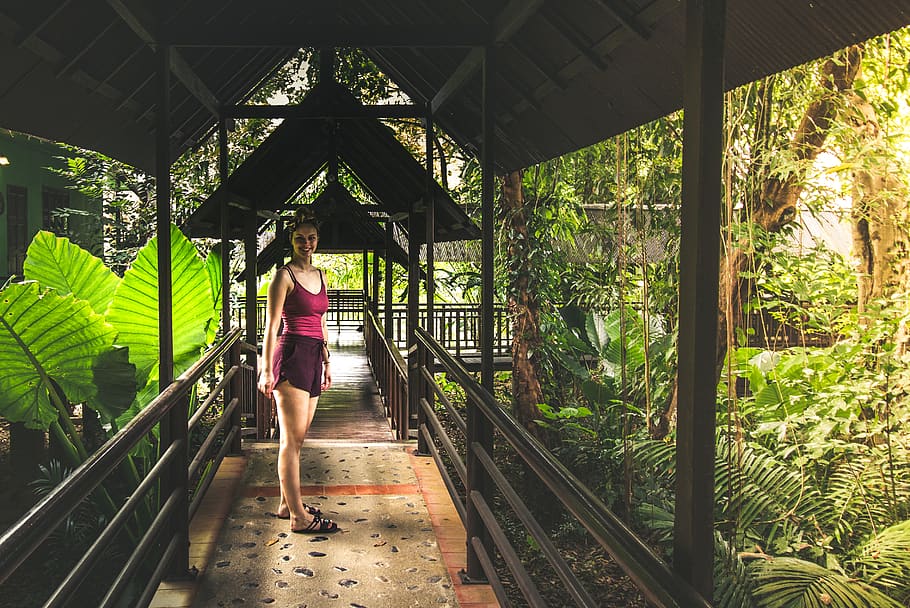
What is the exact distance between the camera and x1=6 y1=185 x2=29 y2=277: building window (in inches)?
569

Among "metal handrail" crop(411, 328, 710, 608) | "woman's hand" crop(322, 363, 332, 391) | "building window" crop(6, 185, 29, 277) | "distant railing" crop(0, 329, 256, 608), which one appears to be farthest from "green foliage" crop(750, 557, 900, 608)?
"building window" crop(6, 185, 29, 277)

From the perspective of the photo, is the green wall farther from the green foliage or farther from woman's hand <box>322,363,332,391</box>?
the green foliage

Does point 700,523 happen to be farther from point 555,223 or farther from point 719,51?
point 555,223

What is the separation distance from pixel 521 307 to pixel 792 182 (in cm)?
340

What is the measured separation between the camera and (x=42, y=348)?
18.5 ft

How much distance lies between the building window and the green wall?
8 centimetres

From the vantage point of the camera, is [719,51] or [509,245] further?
[509,245]

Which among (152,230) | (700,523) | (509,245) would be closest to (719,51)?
(700,523)

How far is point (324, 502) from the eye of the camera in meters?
5.25

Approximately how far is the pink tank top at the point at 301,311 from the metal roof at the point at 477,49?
131 centimetres

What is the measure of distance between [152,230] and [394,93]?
4731 millimetres

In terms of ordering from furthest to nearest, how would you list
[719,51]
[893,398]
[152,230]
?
[152,230]
[893,398]
[719,51]

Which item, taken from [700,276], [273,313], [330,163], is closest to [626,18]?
[700,276]

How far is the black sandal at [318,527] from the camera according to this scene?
460 cm
